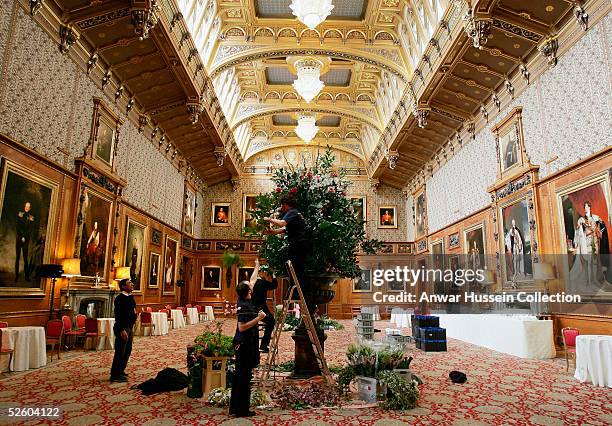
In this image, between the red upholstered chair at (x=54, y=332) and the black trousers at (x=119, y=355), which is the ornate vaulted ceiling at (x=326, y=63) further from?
the black trousers at (x=119, y=355)

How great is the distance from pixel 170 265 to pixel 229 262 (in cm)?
395

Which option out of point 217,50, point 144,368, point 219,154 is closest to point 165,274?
point 219,154

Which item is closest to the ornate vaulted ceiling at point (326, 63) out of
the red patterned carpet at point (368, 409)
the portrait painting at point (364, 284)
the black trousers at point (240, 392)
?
the portrait painting at point (364, 284)

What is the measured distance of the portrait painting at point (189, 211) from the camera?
59.0 ft

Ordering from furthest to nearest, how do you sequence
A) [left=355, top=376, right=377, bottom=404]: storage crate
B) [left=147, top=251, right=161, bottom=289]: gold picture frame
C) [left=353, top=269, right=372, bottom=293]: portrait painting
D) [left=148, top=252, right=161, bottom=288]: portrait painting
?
[left=353, top=269, right=372, bottom=293]: portrait painting
[left=148, top=252, right=161, bottom=288]: portrait painting
[left=147, top=251, right=161, bottom=289]: gold picture frame
[left=355, top=376, right=377, bottom=404]: storage crate

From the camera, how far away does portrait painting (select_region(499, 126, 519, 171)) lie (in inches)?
411

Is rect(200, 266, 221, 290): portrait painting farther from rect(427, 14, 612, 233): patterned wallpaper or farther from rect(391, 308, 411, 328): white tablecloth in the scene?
rect(427, 14, 612, 233): patterned wallpaper

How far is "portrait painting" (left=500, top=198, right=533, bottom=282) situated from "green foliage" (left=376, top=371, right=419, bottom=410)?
6553 mm

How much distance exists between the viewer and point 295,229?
181 inches

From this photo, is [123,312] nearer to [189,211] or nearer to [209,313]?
[209,313]

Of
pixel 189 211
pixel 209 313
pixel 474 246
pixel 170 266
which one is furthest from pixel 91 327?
pixel 189 211

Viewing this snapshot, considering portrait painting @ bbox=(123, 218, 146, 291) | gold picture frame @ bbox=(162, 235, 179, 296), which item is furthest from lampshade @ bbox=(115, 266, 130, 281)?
gold picture frame @ bbox=(162, 235, 179, 296)

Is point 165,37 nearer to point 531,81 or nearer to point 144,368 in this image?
point 144,368

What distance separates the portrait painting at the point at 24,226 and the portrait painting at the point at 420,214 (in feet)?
46.6
